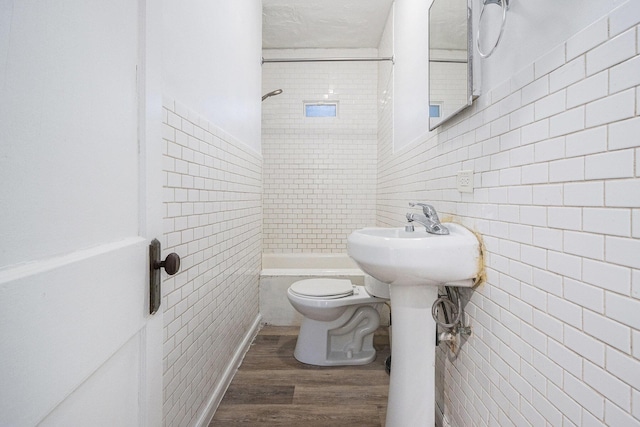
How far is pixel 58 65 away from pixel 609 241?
1.05 metres

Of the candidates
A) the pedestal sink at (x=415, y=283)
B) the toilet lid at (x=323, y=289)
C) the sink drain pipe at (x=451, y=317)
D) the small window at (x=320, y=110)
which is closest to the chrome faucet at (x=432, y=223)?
the pedestal sink at (x=415, y=283)

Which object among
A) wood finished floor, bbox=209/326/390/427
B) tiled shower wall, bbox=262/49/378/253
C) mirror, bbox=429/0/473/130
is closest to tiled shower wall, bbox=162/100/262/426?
wood finished floor, bbox=209/326/390/427

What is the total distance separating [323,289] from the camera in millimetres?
2021

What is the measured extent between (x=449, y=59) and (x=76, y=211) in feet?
4.86

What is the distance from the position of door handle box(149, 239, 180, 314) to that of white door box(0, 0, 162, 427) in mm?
17

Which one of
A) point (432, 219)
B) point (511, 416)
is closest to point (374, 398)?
point (511, 416)

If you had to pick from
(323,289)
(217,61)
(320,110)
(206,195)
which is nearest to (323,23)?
(320,110)

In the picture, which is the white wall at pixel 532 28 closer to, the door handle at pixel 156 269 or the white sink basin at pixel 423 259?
the white sink basin at pixel 423 259

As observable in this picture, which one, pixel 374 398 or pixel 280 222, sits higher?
pixel 280 222

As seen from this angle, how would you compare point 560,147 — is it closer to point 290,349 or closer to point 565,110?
point 565,110

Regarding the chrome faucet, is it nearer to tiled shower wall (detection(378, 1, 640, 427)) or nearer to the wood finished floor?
tiled shower wall (detection(378, 1, 640, 427))

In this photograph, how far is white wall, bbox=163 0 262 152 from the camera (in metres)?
1.11

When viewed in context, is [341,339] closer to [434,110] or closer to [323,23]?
[434,110]

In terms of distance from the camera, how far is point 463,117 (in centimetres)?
126
